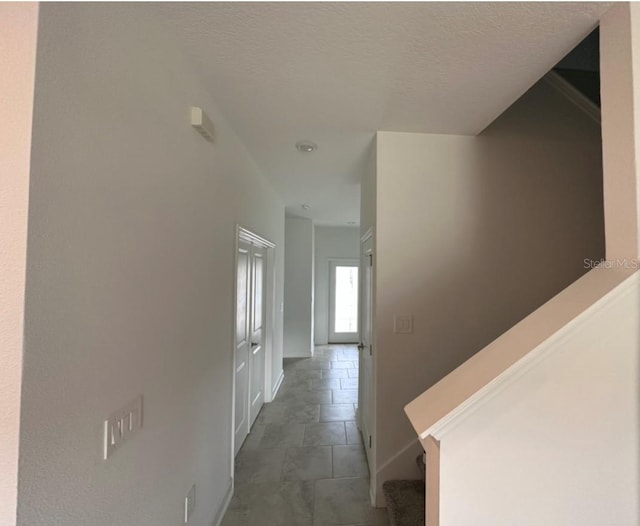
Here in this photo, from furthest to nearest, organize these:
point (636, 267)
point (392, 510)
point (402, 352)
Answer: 1. point (402, 352)
2. point (392, 510)
3. point (636, 267)

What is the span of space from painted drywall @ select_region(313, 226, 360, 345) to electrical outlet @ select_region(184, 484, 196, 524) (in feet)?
16.3

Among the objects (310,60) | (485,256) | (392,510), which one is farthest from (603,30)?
(392,510)

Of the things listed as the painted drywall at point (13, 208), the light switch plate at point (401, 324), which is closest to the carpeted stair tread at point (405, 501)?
the light switch plate at point (401, 324)

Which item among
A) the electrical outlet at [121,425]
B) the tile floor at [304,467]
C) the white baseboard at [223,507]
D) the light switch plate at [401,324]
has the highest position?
the light switch plate at [401,324]

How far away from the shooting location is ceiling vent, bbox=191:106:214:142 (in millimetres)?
1348

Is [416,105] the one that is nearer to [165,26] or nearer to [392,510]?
[165,26]

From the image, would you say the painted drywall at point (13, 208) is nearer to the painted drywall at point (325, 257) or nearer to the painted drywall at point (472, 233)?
the painted drywall at point (472, 233)

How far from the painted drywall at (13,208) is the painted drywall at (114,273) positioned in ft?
0.05

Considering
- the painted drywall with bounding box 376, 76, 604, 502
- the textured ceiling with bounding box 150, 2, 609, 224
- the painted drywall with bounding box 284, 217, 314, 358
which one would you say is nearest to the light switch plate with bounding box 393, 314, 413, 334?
the painted drywall with bounding box 376, 76, 604, 502

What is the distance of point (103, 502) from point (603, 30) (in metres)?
2.24

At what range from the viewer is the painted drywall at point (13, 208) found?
589 mm

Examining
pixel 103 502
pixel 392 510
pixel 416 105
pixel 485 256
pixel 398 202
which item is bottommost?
pixel 392 510

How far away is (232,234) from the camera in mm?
2020

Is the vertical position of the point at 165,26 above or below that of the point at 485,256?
above
